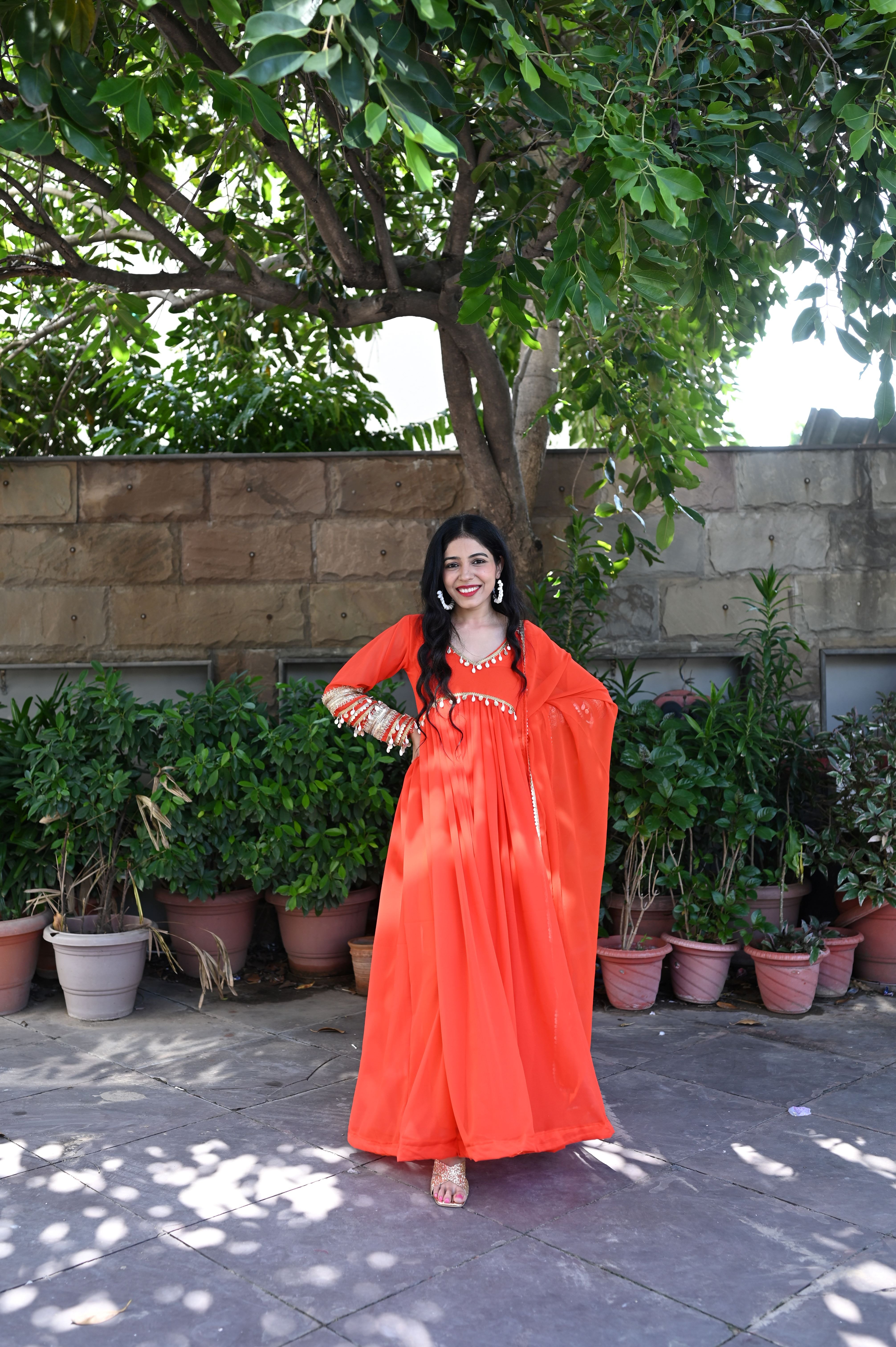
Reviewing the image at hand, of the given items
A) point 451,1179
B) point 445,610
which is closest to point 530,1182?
point 451,1179

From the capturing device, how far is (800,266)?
14.7 ft

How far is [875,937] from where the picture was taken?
478 centimetres

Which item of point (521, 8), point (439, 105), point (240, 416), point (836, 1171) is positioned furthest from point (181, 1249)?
point (240, 416)

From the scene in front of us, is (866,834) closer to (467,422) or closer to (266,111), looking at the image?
(467,422)

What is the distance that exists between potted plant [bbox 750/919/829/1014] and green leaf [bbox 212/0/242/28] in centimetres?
364

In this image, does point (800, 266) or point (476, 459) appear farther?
point (476, 459)

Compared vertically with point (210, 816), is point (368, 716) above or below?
above

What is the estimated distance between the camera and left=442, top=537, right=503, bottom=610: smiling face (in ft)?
10.6

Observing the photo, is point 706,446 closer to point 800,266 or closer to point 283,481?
point 800,266

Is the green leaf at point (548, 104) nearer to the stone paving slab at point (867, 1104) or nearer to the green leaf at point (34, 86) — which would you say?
the green leaf at point (34, 86)

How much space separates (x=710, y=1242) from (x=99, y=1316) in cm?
136

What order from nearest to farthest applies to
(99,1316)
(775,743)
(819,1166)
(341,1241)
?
1. (99,1316)
2. (341,1241)
3. (819,1166)
4. (775,743)

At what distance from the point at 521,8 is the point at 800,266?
7.00 feet

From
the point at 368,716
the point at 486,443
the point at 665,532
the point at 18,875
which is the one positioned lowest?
the point at 18,875
